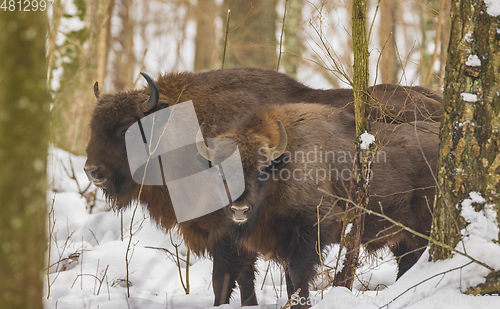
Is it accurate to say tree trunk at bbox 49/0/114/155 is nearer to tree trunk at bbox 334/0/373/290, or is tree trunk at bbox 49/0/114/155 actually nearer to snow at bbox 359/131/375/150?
tree trunk at bbox 334/0/373/290

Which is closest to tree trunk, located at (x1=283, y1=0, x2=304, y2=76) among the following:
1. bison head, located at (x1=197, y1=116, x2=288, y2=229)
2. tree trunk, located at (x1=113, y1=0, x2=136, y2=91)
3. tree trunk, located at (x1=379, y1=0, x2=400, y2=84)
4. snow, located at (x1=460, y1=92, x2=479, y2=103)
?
tree trunk, located at (x1=379, y1=0, x2=400, y2=84)

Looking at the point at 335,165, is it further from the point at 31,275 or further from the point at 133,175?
the point at 31,275

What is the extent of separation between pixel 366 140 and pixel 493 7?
144cm

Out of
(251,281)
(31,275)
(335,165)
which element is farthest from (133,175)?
(31,275)

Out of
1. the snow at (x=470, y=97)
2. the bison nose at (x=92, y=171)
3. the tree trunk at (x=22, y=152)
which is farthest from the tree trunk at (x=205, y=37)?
the tree trunk at (x=22, y=152)

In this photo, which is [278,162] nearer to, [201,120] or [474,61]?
[201,120]

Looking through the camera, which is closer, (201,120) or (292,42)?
(201,120)

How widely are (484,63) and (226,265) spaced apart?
3198mm

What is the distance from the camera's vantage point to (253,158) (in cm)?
Result: 446

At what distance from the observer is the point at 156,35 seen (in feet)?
66.4

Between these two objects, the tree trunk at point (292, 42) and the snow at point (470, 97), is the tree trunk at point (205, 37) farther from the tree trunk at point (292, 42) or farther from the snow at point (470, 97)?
the snow at point (470, 97)

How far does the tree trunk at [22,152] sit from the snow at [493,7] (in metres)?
2.40

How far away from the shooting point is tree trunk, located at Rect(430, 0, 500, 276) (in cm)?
280

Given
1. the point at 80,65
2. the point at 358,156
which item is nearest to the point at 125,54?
the point at 80,65
